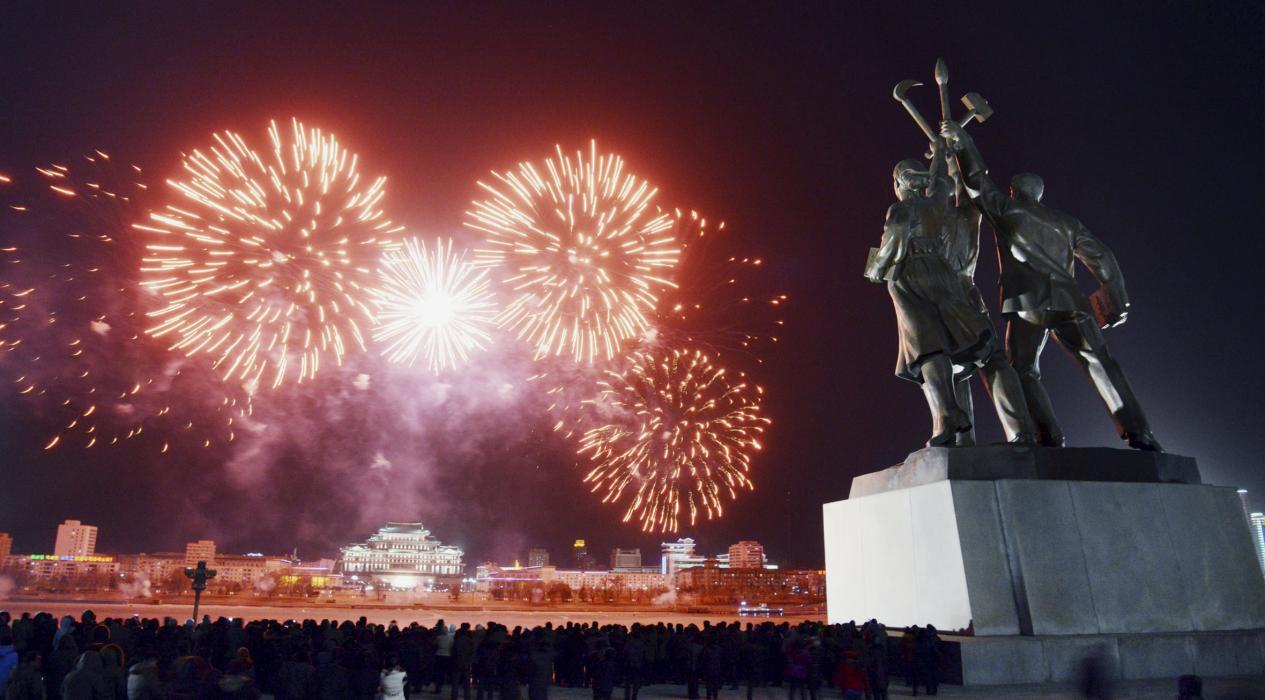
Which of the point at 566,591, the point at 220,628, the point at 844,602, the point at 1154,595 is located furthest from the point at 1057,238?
the point at 566,591

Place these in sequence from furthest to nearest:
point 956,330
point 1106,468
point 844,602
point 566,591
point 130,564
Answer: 1. point 130,564
2. point 566,591
3. point 844,602
4. point 956,330
5. point 1106,468

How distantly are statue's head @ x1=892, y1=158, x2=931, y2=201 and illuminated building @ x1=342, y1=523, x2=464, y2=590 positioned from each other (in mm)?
120366

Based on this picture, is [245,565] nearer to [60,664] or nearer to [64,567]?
[64,567]

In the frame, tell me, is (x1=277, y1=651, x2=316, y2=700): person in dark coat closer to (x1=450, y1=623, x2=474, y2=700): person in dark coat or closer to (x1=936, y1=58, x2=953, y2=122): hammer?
(x1=450, y1=623, x2=474, y2=700): person in dark coat

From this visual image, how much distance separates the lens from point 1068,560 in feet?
32.4

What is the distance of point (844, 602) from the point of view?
12258 millimetres

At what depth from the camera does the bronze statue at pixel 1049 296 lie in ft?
38.3

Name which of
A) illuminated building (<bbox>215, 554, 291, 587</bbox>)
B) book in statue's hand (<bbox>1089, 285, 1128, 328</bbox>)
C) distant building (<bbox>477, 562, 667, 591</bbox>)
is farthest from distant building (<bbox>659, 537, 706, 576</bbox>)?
book in statue's hand (<bbox>1089, 285, 1128, 328</bbox>)

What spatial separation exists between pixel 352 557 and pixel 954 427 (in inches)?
5106

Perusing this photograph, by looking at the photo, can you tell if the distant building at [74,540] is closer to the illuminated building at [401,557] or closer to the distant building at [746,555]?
the illuminated building at [401,557]

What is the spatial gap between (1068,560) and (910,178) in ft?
19.2

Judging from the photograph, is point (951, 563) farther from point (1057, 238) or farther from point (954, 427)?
point (1057, 238)

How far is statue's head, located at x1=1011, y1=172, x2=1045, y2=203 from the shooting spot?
12344 millimetres

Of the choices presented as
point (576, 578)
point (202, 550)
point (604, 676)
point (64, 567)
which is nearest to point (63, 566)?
point (64, 567)
